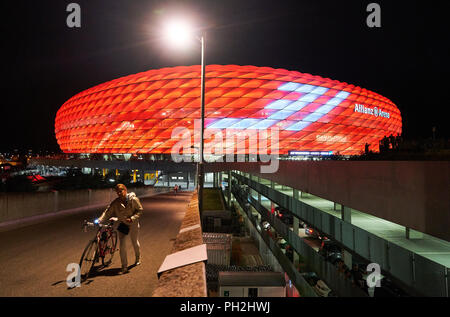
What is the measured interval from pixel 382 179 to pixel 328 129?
44623 mm

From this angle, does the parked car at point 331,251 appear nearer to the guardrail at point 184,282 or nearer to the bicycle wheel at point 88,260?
the bicycle wheel at point 88,260

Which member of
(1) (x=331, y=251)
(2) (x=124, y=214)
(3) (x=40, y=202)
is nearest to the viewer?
(2) (x=124, y=214)

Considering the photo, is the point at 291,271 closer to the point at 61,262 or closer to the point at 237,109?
the point at 61,262

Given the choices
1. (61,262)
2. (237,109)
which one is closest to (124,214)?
(61,262)

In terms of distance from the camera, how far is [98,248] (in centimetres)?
541

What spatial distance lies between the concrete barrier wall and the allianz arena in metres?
29.4

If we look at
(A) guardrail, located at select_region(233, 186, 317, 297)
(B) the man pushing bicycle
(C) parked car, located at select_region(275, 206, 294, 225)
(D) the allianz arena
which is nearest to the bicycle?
(B) the man pushing bicycle

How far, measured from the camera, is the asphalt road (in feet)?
14.9

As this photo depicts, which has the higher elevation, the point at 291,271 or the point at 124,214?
the point at 124,214

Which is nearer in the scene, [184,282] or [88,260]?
[184,282]

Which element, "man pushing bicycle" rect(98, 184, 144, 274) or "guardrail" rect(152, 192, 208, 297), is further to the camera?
"man pushing bicycle" rect(98, 184, 144, 274)

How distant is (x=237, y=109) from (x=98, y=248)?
3948cm

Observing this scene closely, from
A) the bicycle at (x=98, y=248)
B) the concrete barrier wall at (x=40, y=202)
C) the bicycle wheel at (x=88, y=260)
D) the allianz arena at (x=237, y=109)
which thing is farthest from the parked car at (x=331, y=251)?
the allianz arena at (x=237, y=109)

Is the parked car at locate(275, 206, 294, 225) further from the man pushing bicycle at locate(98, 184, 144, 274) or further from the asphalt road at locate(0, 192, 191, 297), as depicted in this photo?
the man pushing bicycle at locate(98, 184, 144, 274)
